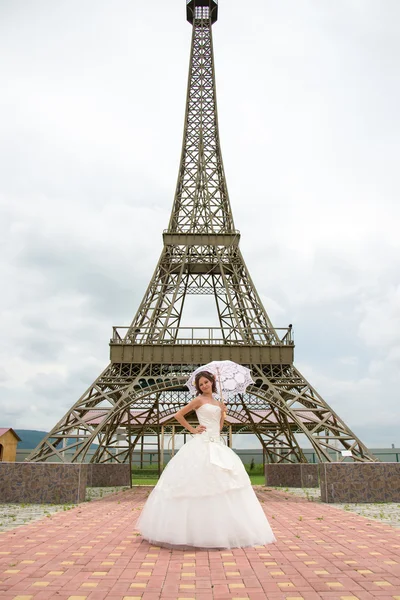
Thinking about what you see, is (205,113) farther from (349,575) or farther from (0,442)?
(349,575)

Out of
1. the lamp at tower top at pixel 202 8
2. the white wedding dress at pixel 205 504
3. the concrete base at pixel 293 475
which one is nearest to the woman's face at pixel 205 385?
the white wedding dress at pixel 205 504

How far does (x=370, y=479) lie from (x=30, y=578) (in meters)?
13.6

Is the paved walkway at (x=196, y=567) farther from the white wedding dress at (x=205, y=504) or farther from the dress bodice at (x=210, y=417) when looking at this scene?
the dress bodice at (x=210, y=417)

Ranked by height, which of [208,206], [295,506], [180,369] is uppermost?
[208,206]

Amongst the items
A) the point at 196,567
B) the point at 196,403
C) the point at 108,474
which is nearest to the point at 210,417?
the point at 196,403

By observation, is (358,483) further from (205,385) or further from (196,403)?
(196,403)

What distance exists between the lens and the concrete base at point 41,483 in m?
16.0

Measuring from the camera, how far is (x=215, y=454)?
760 centimetres

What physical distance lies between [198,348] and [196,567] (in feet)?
57.9

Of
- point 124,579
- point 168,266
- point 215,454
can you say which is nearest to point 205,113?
point 168,266

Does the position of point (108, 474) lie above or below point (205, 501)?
below

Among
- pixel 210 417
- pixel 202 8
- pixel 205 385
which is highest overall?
pixel 202 8

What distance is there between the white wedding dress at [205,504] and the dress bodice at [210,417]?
2 cm

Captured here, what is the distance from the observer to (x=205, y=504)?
7.13 meters
